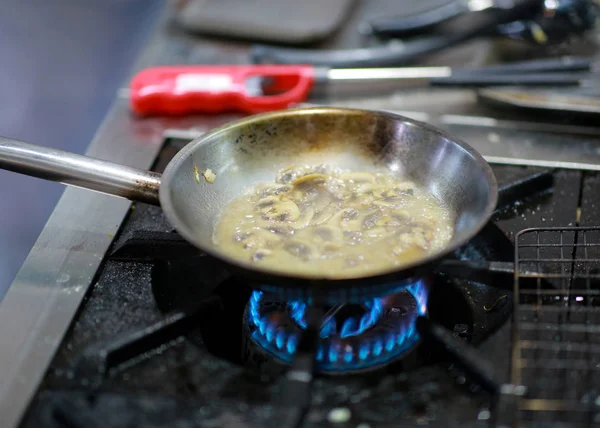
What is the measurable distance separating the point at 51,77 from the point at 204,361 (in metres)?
1.73

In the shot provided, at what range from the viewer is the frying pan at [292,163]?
2.72ft

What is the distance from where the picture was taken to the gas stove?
2.59ft

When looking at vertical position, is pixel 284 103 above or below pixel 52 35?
above

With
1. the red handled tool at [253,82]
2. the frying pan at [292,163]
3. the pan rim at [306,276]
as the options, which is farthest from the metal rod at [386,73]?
the pan rim at [306,276]

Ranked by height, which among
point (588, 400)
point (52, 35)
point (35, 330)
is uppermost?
point (588, 400)

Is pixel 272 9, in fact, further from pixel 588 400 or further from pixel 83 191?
pixel 588 400

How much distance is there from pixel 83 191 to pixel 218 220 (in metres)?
0.34

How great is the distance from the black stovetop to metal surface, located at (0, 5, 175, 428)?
21mm

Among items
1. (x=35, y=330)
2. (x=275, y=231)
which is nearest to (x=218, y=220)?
(x=275, y=231)

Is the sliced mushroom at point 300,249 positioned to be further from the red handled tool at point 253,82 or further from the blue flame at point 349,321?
the red handled tool at point 253,82

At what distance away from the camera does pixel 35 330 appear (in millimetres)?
931

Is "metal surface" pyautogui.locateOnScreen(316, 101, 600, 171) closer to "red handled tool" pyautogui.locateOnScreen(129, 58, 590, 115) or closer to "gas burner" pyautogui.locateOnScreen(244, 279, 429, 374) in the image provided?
"red handled tool" pyautogui.locateOnScreen(129, 58, 590, 115)

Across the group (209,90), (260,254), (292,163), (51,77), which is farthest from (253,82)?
(51,77)

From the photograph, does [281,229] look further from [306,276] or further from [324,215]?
[306,276]
